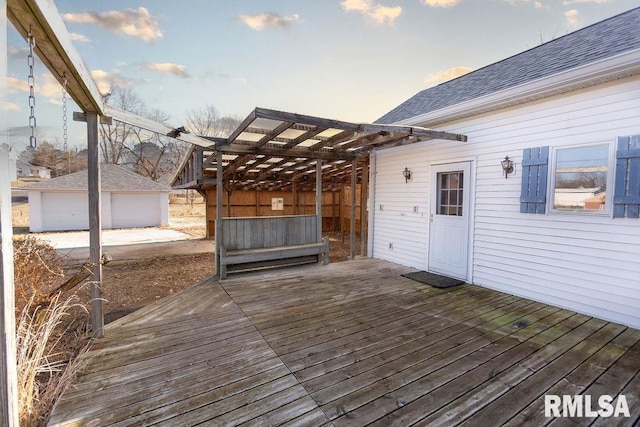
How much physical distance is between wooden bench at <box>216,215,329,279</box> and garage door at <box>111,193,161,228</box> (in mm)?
12747

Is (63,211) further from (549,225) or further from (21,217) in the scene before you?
(549,225)

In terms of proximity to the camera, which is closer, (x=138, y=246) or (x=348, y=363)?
(x=348, y=363)

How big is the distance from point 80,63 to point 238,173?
7.53m

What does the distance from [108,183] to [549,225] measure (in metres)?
17.7

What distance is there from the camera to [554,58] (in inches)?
163

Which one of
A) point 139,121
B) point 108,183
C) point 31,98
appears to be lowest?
point 31,98

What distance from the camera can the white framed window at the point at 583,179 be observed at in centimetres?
322

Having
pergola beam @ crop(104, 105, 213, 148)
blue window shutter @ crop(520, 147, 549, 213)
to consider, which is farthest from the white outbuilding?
blue window shutter @ crop(520, 147, 549, 213)

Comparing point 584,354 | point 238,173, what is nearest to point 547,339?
point 584,354

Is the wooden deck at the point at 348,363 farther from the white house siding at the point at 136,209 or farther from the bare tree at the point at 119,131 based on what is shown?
the bare tree at the point at 119,131

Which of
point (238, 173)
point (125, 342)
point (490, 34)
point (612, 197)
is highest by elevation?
point (490, 34)

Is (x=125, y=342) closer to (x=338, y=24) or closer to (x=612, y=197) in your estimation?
(x=612, y=197)

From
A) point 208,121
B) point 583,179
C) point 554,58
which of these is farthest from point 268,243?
point 208,121

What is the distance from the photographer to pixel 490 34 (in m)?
6.65
